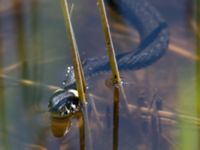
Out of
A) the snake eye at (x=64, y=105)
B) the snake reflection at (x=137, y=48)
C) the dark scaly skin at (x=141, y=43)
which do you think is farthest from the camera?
the dark scaly skin at (x=141, y=43)

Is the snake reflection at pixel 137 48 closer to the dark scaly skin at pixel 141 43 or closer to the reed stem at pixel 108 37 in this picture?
the dark scaly skin at pixel 141 43

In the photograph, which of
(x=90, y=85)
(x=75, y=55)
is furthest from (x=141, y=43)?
(x=75, y=55)

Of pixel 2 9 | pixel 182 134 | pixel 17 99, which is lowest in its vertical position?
pixel 182 134

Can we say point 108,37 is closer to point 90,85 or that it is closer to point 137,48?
point 90,85

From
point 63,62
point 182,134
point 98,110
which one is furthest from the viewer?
point 63,62

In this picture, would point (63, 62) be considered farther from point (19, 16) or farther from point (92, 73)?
point (19, 16)

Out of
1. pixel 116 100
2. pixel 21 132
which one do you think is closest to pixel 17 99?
pixel 21 132

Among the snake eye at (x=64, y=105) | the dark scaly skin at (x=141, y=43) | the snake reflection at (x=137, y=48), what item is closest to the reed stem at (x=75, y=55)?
the snake eye at (x=64, y=105)

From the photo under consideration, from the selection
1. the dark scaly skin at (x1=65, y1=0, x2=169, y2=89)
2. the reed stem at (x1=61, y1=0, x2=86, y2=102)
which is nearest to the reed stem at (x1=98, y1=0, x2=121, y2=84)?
the reed stem at (x1=61, y1=0, x2=86, y2=102)
